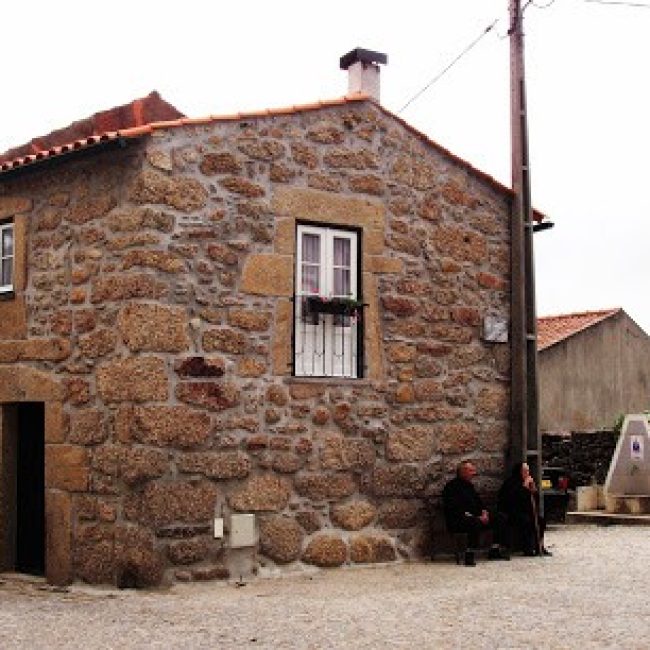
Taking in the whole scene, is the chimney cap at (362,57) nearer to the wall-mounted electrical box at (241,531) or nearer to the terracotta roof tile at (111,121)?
the terracotta roof tile at (111,121)

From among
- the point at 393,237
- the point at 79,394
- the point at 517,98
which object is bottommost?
the point at 79,394

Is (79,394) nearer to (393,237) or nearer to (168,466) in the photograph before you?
(168,466)

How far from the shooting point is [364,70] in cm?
997

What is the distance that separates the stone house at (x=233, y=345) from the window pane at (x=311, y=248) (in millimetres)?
22

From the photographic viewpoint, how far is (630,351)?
22219 millimetres

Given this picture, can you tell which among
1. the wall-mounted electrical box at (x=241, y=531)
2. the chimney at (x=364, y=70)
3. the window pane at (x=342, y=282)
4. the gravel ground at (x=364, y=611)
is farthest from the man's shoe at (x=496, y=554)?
the chimney at (x=364, y=70)

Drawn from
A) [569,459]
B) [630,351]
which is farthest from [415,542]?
[630,351]

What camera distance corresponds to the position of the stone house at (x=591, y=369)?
2025 centimetres

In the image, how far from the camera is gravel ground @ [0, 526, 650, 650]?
616cm

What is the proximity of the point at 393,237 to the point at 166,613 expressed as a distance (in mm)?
4355

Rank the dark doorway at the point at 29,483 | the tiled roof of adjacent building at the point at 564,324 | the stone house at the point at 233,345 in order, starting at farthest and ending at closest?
the tiled roof of adjacent building at the point at 564,324 < the dark doorway at the point at 29,483 < the stone house at the point at 233,345

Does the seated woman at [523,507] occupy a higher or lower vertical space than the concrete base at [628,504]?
higher

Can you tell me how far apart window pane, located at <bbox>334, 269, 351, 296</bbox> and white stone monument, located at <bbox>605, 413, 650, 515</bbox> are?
21.6ft

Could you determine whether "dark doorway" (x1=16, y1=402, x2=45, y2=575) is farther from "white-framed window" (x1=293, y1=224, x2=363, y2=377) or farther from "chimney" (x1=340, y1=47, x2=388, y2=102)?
"chimney" (x1=340, y1=47, x2=388, y2=102)
